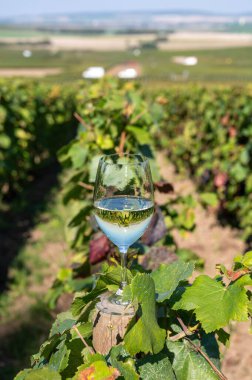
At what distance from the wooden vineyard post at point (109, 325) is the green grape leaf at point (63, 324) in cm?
10

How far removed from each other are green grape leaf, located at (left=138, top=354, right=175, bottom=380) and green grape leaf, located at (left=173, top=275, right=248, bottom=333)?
0.44 feet

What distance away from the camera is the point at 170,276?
1450 millimetres

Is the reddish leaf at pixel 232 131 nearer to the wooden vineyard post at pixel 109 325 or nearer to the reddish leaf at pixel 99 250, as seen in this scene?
the reddish leaf at pixel 99 250

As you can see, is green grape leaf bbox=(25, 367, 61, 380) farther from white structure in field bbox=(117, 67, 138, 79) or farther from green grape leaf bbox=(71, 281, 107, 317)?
white structure in field bbox=(117, 67, 138, 79)

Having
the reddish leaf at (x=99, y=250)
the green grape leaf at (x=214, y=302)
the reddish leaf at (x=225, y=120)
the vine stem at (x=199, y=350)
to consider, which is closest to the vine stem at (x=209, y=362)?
the vine stem at (x=199, y=350)

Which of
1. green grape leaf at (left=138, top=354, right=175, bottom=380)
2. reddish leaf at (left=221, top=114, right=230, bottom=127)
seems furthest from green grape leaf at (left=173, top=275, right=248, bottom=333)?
reddish leaf at (left=221, top=114, right=230, bottom=127)

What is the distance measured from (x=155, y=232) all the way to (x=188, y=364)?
1368 mm

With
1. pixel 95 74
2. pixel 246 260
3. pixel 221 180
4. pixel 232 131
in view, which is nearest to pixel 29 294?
pixel 221 180

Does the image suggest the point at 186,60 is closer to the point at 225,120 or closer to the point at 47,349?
the point at 225,120

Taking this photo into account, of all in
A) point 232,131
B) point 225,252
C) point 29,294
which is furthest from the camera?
point 232,131

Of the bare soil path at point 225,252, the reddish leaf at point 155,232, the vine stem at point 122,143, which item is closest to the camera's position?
the reddish leaf at point 155,232

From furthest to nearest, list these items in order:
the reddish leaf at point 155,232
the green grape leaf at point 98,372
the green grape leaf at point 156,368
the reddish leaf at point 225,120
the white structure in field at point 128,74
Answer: the white structure in field at point 128,74, the reddish leaf at point 225,120, the reddish leaf at point 155,232, the green grape leaf at point 156,368, the green grape leaf at point 98,372

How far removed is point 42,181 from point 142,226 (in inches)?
408

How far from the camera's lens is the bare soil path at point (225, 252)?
14.6 ft
